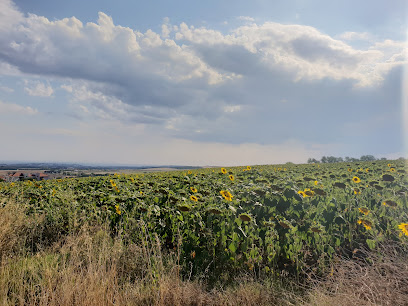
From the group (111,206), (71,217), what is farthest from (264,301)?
(71,217)

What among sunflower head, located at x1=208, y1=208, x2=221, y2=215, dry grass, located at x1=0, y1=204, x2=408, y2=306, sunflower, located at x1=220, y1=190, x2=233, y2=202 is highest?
sunflower, located at x1=220, y1=190, x2=233, y2=202

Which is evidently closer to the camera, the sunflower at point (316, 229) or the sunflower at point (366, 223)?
the sunflower at point (316, 229)

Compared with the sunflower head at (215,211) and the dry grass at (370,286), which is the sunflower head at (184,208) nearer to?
the sunflower head at (215,211)

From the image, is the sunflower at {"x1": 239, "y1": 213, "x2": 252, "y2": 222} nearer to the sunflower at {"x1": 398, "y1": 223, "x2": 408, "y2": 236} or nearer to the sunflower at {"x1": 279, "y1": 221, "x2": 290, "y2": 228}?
the sunflower at {"x1": 279, "y1": 221, "x2": 290, "y2": 228}

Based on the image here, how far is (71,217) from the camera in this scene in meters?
6.17

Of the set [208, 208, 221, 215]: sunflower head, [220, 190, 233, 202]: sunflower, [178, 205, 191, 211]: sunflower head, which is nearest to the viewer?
[208, 208, 221, 215]: sunflower head

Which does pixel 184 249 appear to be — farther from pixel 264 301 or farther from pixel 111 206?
pixel 111 206

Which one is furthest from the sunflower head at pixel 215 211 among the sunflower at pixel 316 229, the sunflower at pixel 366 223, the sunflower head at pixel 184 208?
the sunflower at pixel 366 223

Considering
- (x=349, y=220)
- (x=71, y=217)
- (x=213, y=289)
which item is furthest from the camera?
(x=71, y=217)

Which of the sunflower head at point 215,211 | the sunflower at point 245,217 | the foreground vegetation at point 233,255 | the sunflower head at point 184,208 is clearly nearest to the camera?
the foreground vegetation at point 233,255

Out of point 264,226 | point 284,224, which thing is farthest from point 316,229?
point 264,226

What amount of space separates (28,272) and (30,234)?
1807 mm

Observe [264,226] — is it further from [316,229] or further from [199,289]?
[199,289]

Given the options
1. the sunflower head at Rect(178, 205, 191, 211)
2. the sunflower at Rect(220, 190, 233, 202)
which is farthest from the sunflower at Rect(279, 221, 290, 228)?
the sunflower head at Rect(178, 205, 191, 211)
